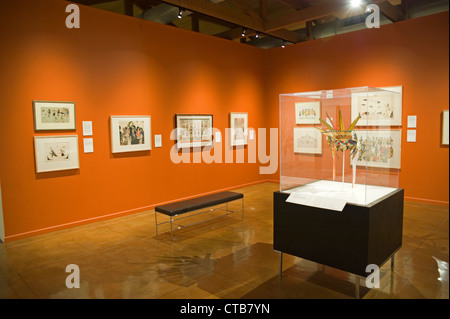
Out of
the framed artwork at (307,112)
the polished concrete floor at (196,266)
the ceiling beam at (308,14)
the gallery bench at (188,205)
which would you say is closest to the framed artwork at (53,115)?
the polished concrete floor at (196,266)

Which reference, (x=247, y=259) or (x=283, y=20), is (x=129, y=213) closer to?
(x=247, y=259)

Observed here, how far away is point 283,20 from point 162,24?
2555mm

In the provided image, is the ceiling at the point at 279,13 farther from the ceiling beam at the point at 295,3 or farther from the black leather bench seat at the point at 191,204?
the black leather bench seat at the point at 191,204

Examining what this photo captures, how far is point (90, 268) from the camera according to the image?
3.84 metres

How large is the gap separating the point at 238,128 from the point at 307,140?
4275mm

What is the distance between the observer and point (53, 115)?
16.4 feet

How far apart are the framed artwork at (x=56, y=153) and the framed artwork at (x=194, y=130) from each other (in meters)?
2.07

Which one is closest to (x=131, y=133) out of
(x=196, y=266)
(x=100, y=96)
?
(x=100, y=96)

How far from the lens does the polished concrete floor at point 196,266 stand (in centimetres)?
324

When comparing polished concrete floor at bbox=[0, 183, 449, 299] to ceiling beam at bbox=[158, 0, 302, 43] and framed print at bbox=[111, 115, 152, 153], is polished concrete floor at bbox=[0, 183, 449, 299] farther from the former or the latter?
ceiling beam at bbox=[158, 0, 302, 43]

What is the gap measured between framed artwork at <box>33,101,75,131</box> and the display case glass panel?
11.0 ft

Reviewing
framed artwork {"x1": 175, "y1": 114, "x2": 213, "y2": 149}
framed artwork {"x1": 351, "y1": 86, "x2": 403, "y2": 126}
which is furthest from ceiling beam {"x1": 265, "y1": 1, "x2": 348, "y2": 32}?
framed artwork {"x1": 351, "y1": 86, "x2": 403, "y2": 126}

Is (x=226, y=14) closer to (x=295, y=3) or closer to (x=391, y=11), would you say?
(x=295, y=3)
